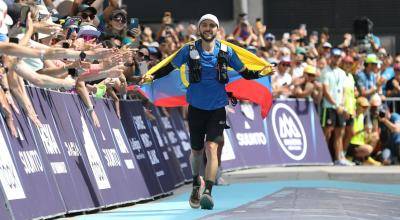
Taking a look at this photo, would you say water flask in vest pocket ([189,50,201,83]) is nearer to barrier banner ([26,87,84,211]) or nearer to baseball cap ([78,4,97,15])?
barrier banner ([26,87,84,211])

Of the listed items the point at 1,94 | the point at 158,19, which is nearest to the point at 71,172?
the point at 1,94

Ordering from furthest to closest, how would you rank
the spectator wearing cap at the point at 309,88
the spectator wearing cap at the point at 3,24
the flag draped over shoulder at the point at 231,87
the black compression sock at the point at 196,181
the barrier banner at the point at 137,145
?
the spectator wearing cap at the point at 309,88 → the barrier banner at the point at 137,145 → the flag draped over shoulder at the point at 231,87 → the black compression sock at the point at 196,181 → the spectator wearing cap at the point at 3,24

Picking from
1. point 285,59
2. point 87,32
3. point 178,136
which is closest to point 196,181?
point 87,32

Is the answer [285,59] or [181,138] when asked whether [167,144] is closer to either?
[181,138]

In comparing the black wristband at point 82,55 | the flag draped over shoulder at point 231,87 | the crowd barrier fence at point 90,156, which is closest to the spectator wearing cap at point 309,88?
the crowd barrier fence at point 90,156

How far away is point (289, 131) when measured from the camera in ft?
89.3

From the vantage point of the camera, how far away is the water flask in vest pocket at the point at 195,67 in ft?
51.4

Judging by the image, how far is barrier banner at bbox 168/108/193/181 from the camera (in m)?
21.9

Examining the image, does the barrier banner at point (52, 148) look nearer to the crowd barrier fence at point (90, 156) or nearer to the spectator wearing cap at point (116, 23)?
the crowd barrier fence at point (90, 156)

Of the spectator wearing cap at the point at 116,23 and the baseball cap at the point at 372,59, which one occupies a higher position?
the spectator wearing cap at the point at 116,23

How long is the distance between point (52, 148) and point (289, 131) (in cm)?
1349

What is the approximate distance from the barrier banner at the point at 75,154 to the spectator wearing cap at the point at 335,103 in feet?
39.8

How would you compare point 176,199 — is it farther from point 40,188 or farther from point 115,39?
point 40,188

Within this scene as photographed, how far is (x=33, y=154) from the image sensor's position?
13.5 m
